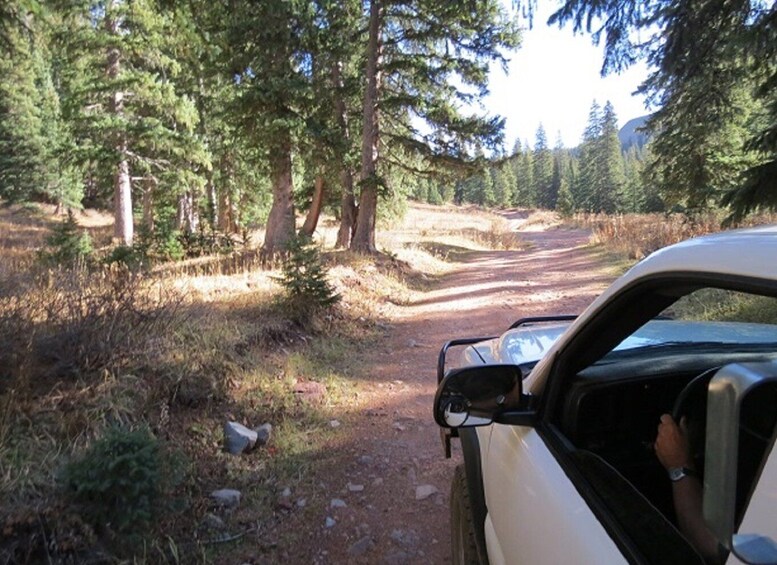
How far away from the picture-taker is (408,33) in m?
14.5

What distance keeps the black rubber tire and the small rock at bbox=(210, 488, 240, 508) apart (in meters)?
1.77

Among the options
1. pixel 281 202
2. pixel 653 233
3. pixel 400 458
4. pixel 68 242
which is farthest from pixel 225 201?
pixel 400 458

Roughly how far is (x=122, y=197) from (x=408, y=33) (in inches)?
464

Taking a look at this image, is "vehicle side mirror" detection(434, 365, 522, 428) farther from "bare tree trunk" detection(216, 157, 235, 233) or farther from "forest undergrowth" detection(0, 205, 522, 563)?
"bare tree trunk" detection(216, 157, 235, 233)

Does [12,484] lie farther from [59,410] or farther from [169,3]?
[169,3]

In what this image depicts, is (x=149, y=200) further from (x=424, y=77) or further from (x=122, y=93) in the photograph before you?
(x=424, y=77)

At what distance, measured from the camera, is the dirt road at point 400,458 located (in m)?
3.43

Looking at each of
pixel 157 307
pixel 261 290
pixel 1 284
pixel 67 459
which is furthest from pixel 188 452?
pixel 261 290

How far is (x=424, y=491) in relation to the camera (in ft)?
13.2

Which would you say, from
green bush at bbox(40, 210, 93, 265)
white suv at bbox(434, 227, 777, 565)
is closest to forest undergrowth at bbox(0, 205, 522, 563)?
white suv at bbox(434, 227, 777, 565)

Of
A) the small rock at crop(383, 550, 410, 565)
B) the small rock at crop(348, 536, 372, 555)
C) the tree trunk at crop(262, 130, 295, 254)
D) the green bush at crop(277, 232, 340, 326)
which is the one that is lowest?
the small rock at crop(383, 550, 410, 565)

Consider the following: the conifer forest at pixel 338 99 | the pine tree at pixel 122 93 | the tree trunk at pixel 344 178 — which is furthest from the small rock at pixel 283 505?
the pine tree at pixel 122 93

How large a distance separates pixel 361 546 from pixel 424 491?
782mm

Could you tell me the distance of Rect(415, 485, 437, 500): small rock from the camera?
397 centimetres
